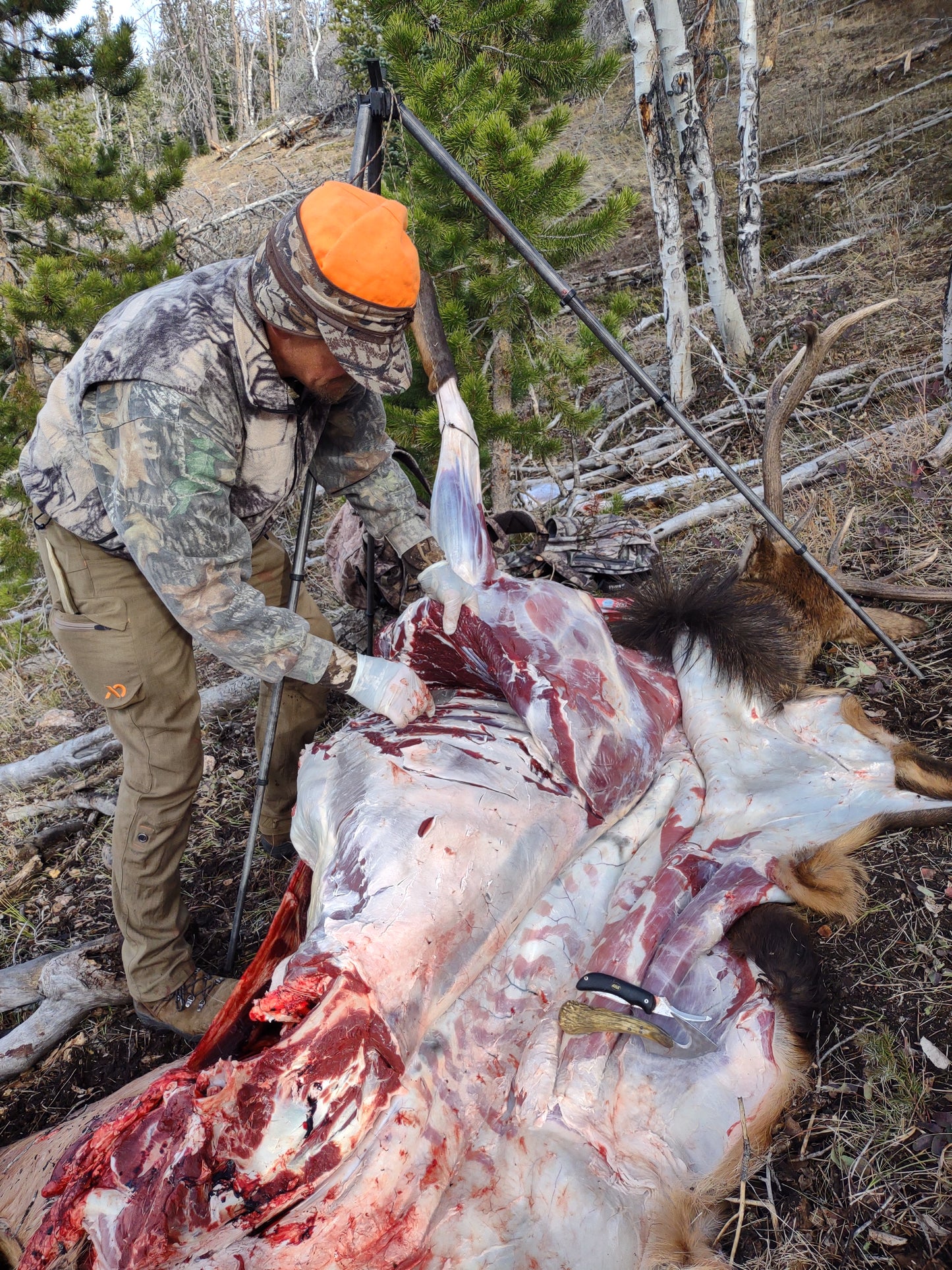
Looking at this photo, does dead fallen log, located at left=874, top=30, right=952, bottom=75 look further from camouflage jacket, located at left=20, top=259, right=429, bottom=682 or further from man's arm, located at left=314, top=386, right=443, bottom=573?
camouflage jacket, located at left=20, top=259, right=429, bottom=682

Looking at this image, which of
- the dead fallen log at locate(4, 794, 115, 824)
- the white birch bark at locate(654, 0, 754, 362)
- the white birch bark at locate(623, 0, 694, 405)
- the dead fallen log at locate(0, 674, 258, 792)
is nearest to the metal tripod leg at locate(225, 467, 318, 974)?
the dead fallen log at locate(0, 674, 258, 792)

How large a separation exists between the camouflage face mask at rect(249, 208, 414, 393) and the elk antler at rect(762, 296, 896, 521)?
1612 millimetres

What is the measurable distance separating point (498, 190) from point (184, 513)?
2.16m

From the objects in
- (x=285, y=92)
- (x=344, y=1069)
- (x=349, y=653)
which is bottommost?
(x=344, y=1069)

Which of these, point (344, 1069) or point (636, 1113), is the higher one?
point (344, 1069)

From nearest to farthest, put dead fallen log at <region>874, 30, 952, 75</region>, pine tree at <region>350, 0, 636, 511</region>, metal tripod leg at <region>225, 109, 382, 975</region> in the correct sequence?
metal tripod leg at <region>225, 109, 382, 975</region>, pine tree at <region>350, 0, 636, 511</region>, dead fallen log at <region>874, 30, 952, 75</region>

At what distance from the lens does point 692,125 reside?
6191 mm

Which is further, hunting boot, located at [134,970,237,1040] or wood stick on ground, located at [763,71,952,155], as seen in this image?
wood stick on ground, located at [763,71,952,155]

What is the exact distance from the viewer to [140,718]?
263 centimetres

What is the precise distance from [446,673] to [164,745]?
94 centimetres

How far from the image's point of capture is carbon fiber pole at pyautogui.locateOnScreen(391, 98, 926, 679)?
9.36ft

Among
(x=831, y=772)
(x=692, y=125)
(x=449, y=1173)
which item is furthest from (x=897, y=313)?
(x=449, y=1173)

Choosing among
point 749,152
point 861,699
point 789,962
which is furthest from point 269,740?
point 749,152

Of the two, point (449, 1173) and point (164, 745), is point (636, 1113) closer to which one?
point (449, 1173)
